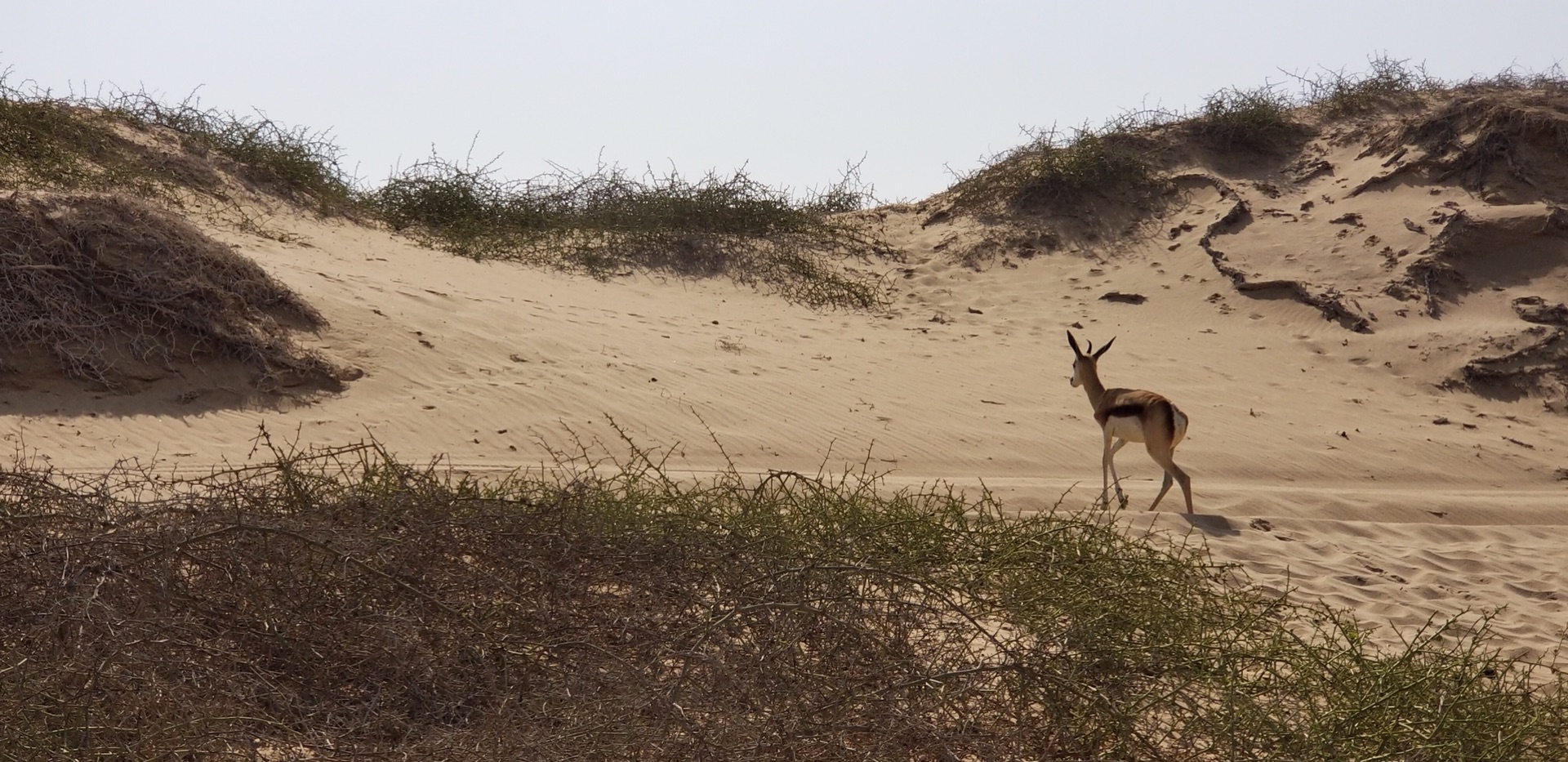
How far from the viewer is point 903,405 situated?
11156 millimetres

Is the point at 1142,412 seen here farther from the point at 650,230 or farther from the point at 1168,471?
the point at 650,230

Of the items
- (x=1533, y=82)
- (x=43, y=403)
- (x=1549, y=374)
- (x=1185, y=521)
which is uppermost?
(x=1533, y=82)

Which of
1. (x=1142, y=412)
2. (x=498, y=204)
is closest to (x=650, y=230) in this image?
(x=498, y=204)

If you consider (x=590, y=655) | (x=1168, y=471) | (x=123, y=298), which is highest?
(x=1168, y=471)

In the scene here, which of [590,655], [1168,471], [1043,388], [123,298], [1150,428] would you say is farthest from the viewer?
[1043,388]

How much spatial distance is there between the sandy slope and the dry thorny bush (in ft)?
5.94

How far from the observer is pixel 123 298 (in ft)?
31.4

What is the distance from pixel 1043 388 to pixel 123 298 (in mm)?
8017

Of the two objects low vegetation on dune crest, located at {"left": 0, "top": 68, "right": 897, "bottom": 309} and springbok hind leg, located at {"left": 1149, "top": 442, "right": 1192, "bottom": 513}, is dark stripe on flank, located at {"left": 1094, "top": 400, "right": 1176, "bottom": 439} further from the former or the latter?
low vegetation on dune crest, located at {"left": 0, "top": 68, "right": 897, "bottom": 309}

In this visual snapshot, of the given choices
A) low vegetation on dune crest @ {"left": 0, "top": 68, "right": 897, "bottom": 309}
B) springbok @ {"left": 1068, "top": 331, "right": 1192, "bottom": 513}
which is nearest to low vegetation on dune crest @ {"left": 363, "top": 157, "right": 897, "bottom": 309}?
low vegetation on dune crest @ {"left": 0, "top": 68, "right": 897, "bottom": 309}

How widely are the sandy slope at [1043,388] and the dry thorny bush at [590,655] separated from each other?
5.94ft

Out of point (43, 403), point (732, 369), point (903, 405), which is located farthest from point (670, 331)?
point (43, 403)

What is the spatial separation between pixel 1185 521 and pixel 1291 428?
3.60 metres

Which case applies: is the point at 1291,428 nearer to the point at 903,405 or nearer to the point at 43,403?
the point at 903,405
